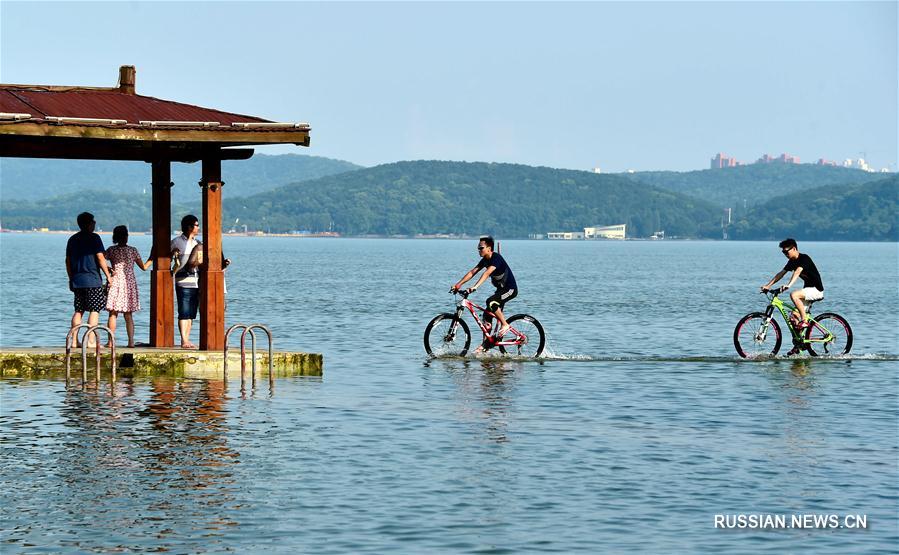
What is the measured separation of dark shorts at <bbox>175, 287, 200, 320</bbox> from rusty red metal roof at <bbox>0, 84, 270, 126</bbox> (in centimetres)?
252

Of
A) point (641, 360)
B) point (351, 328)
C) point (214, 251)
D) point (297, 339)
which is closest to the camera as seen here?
point (214, 251)

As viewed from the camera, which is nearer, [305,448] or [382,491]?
[382,491]

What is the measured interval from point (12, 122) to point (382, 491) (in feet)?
26.0

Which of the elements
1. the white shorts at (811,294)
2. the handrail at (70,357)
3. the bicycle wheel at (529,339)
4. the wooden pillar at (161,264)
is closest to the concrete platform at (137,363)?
the handrail at (70,357)

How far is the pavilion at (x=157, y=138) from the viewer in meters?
19.0

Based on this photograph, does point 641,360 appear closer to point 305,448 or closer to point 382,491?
point 305,448

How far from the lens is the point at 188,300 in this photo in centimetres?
2139

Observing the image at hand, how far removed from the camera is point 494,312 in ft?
79.6

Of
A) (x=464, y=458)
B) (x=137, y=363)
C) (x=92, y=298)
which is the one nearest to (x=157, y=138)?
(x=92, y=298)

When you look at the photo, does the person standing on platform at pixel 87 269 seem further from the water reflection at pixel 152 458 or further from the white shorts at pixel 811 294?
the white shorts at pixel 811 294

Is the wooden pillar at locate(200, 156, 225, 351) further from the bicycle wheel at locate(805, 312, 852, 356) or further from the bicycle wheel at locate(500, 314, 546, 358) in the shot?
the bicycle wheel at locate(805, 312, 852, 356)

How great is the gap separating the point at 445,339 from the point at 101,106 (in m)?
7.64

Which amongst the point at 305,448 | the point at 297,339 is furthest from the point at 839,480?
the point at 297,339

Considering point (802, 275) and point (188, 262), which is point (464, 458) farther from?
point (802, 275)
